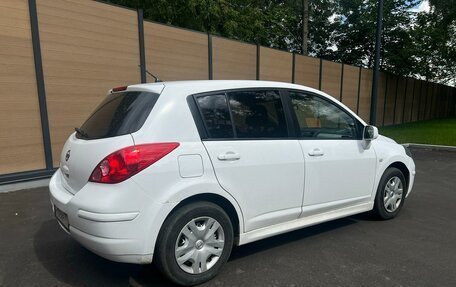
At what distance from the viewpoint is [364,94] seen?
57.8 ft

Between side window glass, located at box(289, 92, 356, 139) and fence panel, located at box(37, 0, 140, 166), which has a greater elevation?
fence panel, located at box(37, 0, 140, 166)

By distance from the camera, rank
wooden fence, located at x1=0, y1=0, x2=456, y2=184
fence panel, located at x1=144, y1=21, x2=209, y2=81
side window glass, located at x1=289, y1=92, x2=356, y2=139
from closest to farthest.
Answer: side window glass, located at x1=289, y1=92, x2=356, y2=139, wooden fence, located at x1=0, y1=0, x2=456, y2=184, fence panel, located at x1=144, y1=21, x2=209, y2=81

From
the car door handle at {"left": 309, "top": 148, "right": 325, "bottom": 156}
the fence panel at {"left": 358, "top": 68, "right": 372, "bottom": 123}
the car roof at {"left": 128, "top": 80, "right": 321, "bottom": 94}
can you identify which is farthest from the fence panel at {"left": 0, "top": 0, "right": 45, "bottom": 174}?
the fence panel at {"left": 358, "top": 68, "right": 372, "bottom": 123}

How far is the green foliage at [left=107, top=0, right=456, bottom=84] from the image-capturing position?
12422mm

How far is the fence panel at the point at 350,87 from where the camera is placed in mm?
15981

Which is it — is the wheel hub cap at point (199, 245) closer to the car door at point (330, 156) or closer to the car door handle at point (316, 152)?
the car door at point (330, 156)

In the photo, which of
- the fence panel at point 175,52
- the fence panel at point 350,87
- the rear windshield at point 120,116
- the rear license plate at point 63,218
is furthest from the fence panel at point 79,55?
the fence panel at point 350,87

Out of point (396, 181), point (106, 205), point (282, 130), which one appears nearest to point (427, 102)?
point (396, 181)

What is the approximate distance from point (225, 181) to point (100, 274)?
1.41m

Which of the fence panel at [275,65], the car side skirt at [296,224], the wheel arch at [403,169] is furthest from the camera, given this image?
the fence panel at [275,65]

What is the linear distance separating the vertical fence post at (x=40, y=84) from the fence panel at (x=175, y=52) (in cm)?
226

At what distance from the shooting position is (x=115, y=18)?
730 centimetres

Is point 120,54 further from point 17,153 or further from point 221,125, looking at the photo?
point 221,125

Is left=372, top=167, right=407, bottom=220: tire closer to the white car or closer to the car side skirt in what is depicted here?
the car side skirt
